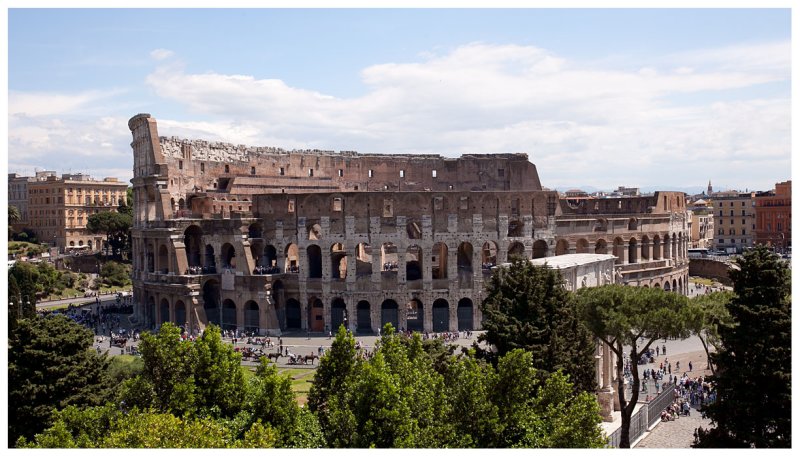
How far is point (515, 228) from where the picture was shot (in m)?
55.3

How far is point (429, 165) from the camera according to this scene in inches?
2682

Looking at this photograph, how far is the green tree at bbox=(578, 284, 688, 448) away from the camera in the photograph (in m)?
27.1

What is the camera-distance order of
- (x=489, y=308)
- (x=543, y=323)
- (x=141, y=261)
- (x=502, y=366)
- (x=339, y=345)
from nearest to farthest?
(x=502, y=366)
(x=339, y=345)
(x=543, y=323)
(x=489, y=308)
(x=141, y=261)

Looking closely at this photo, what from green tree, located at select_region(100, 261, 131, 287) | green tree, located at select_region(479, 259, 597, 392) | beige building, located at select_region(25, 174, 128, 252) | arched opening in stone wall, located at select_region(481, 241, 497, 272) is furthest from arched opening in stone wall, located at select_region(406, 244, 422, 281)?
beige building, located at select_region(25, 174, 128, 252)

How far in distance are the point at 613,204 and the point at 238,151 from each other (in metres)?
32.2

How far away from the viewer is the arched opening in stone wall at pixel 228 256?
179ft

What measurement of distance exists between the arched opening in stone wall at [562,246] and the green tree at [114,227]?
4830 centimetres

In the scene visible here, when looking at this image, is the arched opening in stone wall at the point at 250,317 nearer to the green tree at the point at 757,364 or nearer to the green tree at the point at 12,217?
the green tree at the point at 757,364

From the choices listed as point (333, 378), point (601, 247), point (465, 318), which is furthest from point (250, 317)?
point (333, 378)

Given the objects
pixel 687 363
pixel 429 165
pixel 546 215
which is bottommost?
pixel 687 363

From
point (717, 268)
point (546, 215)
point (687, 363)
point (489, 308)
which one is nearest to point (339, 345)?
point (489, 308)

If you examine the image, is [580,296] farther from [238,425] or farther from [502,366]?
[238,425]

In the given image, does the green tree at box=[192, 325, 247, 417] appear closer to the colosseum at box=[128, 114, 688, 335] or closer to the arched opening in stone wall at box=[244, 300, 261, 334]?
the colosseum at box=[128, 114, 688, 335]

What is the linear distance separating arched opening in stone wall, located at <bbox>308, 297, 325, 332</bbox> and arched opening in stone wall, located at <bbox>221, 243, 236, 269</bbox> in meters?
6.39
